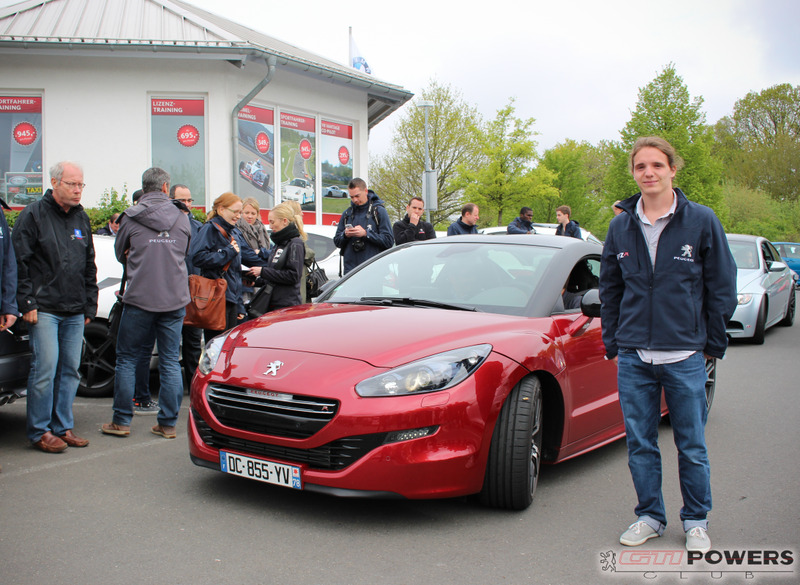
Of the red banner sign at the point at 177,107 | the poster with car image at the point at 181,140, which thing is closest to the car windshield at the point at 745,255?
the poster with car image at the point at 181,140

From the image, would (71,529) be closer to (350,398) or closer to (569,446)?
(350,398)

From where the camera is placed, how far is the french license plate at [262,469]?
3.59 m

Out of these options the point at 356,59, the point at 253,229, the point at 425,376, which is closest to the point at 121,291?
the point at 253,229

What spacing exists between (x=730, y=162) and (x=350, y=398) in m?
57.5

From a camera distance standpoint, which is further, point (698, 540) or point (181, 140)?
point (181, 140)

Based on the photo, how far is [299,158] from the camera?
1716 cm

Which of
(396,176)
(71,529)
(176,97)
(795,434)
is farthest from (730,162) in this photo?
(71,529)

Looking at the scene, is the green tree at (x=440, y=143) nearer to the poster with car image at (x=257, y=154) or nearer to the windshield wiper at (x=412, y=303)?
the poster with car image at (x=257, y=154)

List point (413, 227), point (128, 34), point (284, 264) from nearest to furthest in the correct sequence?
point (284, 264)
point (413, 227)
point (128, 34)

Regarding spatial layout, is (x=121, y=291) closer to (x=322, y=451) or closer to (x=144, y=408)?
(x=144, y=408)

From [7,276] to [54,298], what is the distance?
360 millimetres

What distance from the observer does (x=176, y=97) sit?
15.2 metres

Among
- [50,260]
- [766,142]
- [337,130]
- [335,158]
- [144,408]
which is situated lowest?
[144,408]

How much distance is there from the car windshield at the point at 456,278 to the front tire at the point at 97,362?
2574mm
